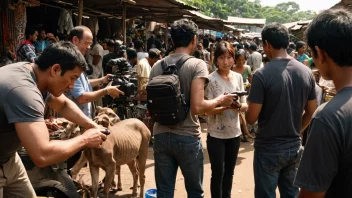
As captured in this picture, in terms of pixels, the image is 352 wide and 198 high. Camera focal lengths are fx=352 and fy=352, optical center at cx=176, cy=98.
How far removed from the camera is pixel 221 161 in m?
3.71

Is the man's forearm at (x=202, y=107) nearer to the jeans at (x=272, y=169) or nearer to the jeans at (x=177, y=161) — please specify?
the jeans at (x=177, y=161)

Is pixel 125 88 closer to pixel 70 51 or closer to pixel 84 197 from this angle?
pixel 84 197

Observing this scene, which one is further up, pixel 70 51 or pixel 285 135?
pixel 70 51

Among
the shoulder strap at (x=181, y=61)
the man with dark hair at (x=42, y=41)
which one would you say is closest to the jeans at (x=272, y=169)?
the shoulder strap at (x=181, y=61)

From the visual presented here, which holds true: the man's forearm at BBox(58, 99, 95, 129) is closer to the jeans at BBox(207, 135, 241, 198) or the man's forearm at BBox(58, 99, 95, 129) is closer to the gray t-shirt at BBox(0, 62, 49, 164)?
the gray t-shirt at BBox(0, 62, 49, 164)

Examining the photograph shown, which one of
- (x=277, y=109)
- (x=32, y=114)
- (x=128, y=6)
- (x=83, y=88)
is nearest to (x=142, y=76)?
(x=83, y=88)

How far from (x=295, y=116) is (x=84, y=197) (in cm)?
267

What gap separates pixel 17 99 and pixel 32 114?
0.13 metres

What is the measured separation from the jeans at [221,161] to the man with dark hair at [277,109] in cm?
71

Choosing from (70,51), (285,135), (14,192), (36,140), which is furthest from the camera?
(285,135)

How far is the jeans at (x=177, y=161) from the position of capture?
3.04 meters

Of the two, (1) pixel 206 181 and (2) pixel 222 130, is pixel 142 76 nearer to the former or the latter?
(1) pixel 206 181

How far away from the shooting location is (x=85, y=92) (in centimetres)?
382

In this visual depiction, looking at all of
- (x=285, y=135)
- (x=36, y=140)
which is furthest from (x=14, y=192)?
(x=285, y=135)
